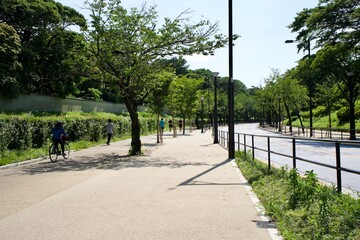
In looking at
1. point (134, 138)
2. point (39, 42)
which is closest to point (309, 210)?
point (134, 138)

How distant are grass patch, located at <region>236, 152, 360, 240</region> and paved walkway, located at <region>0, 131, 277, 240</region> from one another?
1.03ft

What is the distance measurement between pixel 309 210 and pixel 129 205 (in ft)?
10.2

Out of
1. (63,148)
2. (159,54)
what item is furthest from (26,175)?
(159,54)

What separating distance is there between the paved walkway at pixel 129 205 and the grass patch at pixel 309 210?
1.03 ft

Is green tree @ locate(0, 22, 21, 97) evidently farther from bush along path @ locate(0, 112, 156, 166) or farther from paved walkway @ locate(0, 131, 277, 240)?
paved walkway @ locate(0, 131, 277, 240)

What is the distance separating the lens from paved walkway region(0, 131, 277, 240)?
5059 millimetres

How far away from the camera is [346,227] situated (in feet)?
15.0

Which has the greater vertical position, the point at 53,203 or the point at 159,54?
the point at 159,54

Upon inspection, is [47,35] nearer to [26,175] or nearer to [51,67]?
[51,67]

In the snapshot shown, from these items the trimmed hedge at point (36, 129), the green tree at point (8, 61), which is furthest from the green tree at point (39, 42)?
the trimmed hedge at point (36, 129)

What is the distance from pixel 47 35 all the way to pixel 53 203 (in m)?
24.6

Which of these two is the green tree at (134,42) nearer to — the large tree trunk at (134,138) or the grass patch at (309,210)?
the large tree trunk at (134,138)

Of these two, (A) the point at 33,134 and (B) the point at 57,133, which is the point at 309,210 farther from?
(A) the point at 33,134

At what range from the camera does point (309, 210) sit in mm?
5504
